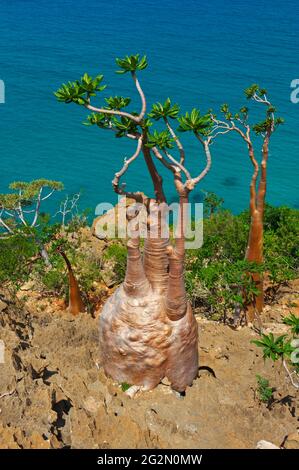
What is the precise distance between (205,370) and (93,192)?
16.9m

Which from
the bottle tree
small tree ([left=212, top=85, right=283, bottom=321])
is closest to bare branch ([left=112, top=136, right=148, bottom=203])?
the bottle tree

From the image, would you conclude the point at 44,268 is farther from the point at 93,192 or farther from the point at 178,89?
the point at 178,89

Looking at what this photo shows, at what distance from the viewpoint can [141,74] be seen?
36094 millimetres

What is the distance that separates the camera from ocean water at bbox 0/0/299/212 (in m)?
26.2

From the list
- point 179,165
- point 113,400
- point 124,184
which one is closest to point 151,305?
point 113,400

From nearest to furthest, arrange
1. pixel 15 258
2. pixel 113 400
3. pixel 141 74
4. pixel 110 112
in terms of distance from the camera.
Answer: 1. pixel 110 112
2. pixel 113 400
3. pixel 15 258
4. pixel 141 74

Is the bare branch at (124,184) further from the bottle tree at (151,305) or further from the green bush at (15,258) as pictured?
the green bush at (15,258)

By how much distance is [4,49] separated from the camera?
3928 centimetres

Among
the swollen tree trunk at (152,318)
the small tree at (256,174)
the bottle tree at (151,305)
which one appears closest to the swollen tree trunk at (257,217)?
the small tree at (256,174)

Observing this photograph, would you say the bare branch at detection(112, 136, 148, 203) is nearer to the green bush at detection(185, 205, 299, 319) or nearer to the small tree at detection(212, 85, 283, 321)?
the small tree at detection(212, 85, 283, 321)

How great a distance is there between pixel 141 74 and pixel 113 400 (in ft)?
102

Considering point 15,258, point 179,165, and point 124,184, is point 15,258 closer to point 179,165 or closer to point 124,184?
point 124,184

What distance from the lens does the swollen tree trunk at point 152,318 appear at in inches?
326

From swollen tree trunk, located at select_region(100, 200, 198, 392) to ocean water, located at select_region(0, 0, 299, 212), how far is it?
16.1 m
